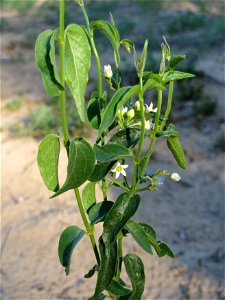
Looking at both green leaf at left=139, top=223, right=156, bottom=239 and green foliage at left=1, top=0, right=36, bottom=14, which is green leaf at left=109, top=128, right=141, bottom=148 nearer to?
green leaf at left=139, top=223, right=156, bottom=239

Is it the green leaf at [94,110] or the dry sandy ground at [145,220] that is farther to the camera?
the dry sandy ground at [145,220]

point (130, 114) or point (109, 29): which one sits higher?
point (109, 29)

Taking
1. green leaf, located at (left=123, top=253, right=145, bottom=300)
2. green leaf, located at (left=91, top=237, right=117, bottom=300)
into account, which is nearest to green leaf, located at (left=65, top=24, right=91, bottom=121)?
green leaf, located at (left=91, top=237, right=117, bottom=300)

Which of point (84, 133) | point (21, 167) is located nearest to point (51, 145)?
point (21, 167)

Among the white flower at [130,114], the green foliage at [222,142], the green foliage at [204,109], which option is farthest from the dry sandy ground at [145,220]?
the white flower at [130,114]

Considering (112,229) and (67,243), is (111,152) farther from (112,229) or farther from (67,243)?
(67,243)

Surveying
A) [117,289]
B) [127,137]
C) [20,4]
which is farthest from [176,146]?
[20,4]

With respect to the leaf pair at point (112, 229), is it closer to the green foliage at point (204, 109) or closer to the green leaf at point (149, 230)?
the green leaf at point (149, 230)
